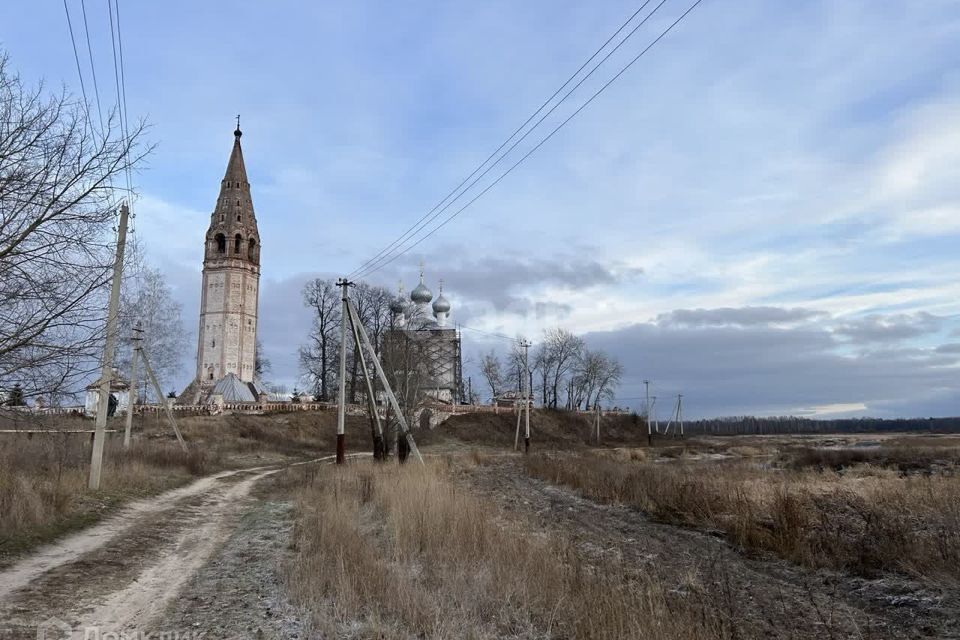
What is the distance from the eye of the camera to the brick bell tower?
6147cm

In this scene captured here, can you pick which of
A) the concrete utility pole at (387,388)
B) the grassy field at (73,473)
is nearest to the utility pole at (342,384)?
the concrete utility pole at (387,388)

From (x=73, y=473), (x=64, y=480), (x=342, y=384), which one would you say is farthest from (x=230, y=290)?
(x=64, y=480)

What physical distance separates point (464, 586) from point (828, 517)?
27.5ft

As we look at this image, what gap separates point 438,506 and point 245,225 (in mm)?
60548

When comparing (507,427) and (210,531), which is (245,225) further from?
(210,531)

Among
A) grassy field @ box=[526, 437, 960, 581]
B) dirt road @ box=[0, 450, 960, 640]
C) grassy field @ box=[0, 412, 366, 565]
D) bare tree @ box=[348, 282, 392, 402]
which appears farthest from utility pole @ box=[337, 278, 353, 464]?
bare tree @ box=[348, 282, 392, 402]

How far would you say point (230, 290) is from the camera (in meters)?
62.4

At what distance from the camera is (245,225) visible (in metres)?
65.0

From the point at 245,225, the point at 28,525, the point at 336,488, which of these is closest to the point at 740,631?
the point at 28,525

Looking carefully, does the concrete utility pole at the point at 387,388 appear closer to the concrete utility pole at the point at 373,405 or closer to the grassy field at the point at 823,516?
the concrete utility pole at the point at 373,405

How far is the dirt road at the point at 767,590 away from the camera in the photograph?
6344 mm

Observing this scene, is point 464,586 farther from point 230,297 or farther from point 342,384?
point 230,297

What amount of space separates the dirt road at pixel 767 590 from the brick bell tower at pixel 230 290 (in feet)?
178

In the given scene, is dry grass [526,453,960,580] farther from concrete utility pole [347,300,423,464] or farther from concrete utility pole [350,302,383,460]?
concrete utility pole [350,302,383,460]
